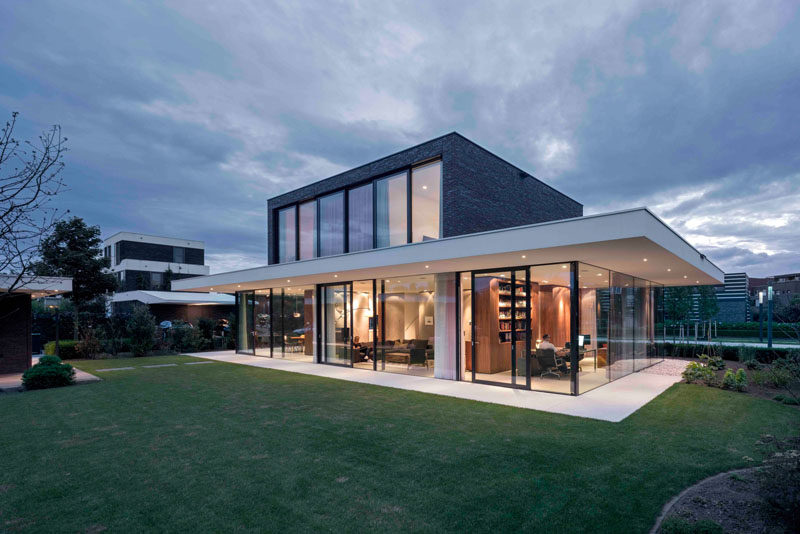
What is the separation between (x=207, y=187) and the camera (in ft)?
68.0

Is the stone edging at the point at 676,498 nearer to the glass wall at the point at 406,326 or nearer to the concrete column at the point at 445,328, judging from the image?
the concrete column at the point at 445,328

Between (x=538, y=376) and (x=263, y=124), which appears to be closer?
(x=538, y=376)

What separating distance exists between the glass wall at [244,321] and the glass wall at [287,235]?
2.75 metres

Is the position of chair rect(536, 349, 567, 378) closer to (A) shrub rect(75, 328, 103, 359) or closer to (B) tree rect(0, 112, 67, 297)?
(B) tree rect(0, 112, 67, 297)

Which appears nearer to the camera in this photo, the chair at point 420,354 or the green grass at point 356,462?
the green grass at point 356,462

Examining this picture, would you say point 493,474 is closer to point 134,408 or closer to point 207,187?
point 134,408

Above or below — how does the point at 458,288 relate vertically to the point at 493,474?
above

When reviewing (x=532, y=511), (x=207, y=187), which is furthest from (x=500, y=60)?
(x=207, y=187)

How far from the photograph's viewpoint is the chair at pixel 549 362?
31.3ft

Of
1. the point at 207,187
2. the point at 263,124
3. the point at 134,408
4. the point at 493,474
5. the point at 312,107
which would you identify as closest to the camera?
the point at 493,474

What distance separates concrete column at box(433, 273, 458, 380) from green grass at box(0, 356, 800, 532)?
105 inches

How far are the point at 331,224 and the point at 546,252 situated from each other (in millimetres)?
9126

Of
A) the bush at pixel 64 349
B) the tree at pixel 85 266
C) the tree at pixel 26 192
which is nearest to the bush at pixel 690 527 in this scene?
the tree at pixel 26 192

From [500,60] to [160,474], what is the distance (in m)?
11.4
